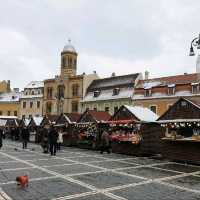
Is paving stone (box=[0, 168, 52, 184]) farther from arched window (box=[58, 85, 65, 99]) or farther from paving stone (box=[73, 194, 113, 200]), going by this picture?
arched window (box=[58, 85, 65, 99])

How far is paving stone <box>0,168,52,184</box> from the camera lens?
12727mm

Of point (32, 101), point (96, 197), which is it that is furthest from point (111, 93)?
point (96, 197)

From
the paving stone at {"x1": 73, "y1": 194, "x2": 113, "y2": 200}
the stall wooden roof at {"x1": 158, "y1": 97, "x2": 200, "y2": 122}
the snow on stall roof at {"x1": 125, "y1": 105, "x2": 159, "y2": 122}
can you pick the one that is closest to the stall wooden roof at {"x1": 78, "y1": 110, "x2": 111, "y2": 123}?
the snow on stall roof at {"x1": 125, "y1": 105, "x2": 159, "y2": 122}

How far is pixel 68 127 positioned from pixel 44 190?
2359cm

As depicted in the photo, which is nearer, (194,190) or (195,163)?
(194,190)

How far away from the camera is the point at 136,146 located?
2470 centimetres

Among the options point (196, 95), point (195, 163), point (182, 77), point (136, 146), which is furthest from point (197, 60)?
point (182, 77)

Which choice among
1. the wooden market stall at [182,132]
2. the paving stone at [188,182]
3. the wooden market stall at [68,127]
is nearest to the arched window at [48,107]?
the wooden market stall at [68,127]

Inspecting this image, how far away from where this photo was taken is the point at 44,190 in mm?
10828

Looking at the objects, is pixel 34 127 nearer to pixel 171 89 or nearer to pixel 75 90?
pixel 75 90

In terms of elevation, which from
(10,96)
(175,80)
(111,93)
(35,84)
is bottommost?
(111,93)

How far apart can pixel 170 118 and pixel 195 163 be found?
3320mm

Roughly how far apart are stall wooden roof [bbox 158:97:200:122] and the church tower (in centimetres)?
4160

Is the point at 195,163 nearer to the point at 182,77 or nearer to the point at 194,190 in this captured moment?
the point at 194,190
